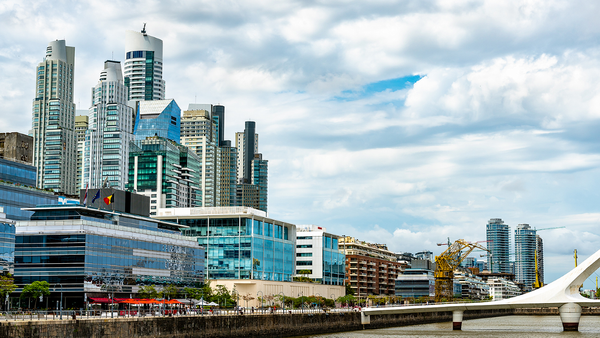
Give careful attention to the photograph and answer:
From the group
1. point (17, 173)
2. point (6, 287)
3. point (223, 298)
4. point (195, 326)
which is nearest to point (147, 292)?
point (223, 298)

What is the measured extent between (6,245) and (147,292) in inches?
1047

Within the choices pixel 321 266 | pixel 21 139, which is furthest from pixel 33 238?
pixel 321 266

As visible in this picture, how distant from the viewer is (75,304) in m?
90.0

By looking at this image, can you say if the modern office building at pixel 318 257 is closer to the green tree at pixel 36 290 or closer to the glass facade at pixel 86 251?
the glass facade at pixel 86 251

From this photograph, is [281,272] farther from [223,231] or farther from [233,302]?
[233,302]

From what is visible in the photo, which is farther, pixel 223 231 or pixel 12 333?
pixel 223 231

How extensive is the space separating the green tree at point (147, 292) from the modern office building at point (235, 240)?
33.0m

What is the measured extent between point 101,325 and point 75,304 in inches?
1385

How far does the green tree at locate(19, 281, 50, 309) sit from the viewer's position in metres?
86.7

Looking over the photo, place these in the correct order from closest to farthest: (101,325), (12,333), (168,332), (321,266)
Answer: (12,333)
(101,325)
(168,332)
(321,266)

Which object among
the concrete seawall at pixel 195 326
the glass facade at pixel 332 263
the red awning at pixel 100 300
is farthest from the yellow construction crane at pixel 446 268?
Result: the red awning at pixel 100 300

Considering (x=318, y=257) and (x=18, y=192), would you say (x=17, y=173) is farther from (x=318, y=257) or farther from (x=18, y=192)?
(x=318, y=257)

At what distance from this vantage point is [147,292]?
329 ft

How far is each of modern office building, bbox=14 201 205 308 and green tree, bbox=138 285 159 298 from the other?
676 millimetres
